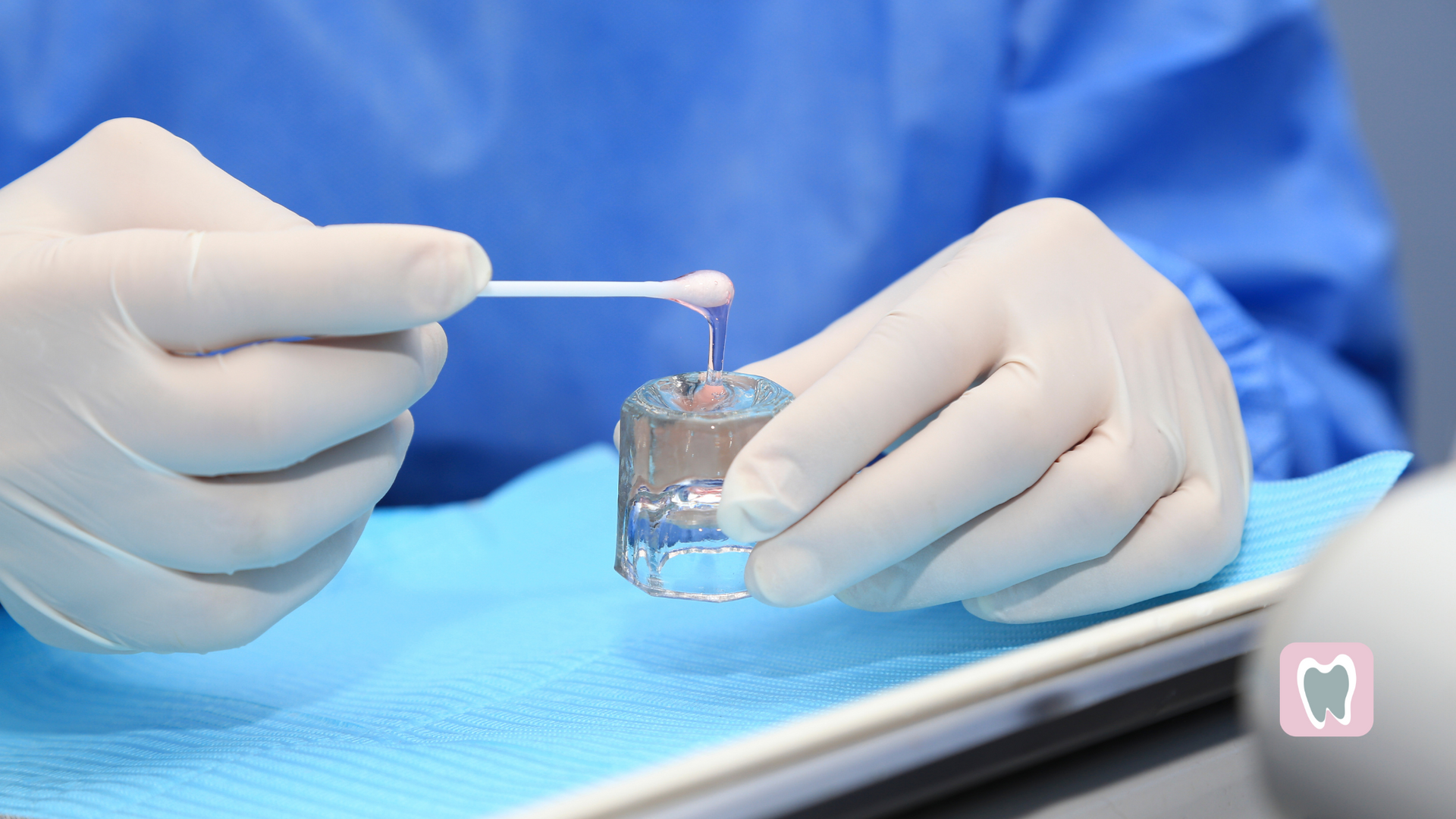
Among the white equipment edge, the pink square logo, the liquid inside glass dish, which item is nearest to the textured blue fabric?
the liquid inside glass dish

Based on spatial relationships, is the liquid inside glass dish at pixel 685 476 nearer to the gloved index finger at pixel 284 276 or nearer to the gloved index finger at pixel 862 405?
the gloved index finger at pixel 862 405

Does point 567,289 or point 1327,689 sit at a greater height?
point 567,289

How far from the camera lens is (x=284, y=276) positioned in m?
0.66

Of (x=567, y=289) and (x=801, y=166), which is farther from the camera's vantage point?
(x=801, y=166)

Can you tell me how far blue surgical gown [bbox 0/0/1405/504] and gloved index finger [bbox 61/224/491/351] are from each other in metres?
0.61

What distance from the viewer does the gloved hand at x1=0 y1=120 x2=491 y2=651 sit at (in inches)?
26.3

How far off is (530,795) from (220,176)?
Answer: 1.90ft

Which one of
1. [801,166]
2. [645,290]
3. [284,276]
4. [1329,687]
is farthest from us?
Answer: [801,166]

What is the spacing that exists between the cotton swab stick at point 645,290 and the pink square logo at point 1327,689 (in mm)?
504

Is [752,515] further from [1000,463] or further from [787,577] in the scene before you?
[1000,463]

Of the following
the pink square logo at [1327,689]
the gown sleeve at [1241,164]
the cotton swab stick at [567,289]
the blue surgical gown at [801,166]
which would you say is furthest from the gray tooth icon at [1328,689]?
the gown sleeve at [1241,164]

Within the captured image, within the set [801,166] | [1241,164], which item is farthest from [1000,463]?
[1241,164]

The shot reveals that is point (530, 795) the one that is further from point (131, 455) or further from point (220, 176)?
point (220, 176)

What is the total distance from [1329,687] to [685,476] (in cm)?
53
